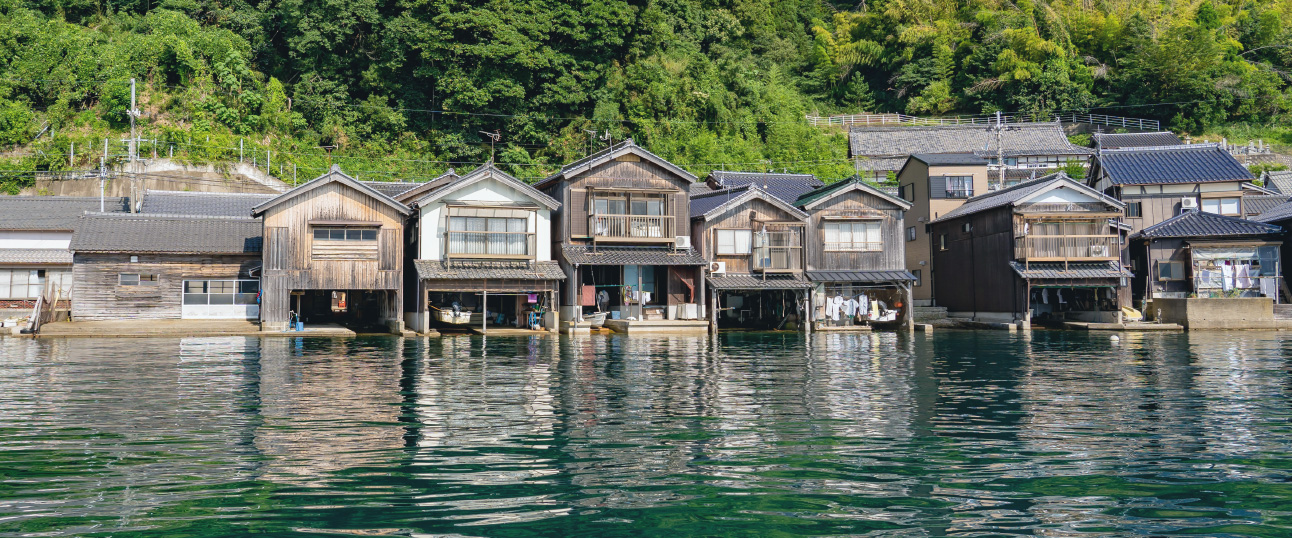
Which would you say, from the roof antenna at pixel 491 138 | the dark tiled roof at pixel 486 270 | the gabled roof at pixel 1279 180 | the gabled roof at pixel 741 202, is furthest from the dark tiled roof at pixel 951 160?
the roof antenna at pixel 491 138

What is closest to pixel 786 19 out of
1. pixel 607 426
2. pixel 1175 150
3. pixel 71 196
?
pixel 1175 150

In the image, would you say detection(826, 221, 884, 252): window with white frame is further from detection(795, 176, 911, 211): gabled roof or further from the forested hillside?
the forested hillside

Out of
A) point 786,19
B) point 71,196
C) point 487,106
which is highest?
point 786,19

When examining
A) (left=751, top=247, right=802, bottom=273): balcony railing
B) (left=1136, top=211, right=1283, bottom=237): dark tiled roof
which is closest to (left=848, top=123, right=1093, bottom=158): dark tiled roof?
(left=1136, top=211, right=1283, bottom=237): dark tiled roof

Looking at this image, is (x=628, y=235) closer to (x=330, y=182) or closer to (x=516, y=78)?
(x=330, y=182)

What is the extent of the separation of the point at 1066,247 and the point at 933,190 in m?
9.82

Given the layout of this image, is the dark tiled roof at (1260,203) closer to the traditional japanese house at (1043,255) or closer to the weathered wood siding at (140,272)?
the traditional japanese house at (1043,255)

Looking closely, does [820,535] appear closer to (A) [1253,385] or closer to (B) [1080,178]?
(A) [1253,385]

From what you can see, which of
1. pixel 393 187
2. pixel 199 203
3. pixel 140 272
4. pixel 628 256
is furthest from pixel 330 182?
pixel 628 256

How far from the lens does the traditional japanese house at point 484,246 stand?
38562 millimetres

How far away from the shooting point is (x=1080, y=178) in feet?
206

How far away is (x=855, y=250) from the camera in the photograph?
44.1m

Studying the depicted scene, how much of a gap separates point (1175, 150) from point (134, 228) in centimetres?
5269

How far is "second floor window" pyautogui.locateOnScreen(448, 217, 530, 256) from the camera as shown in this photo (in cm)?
3912
